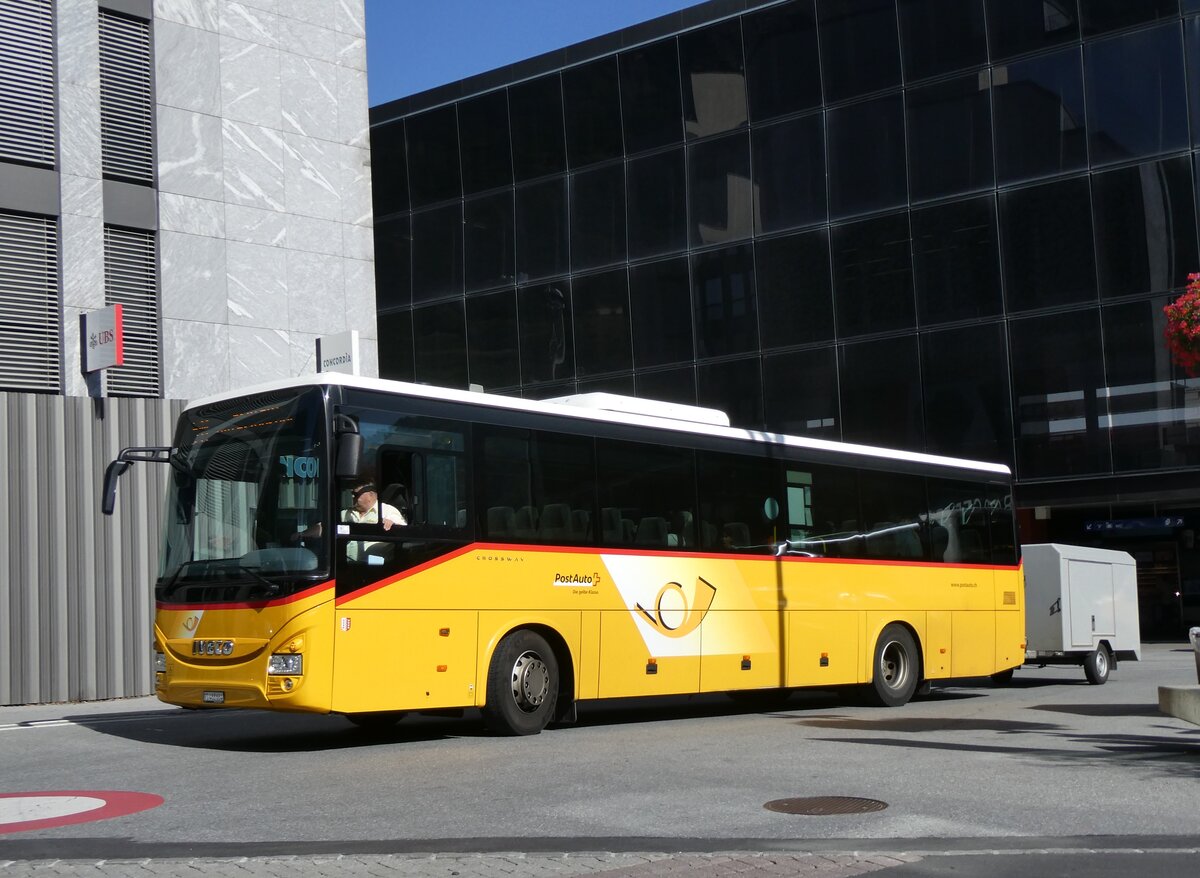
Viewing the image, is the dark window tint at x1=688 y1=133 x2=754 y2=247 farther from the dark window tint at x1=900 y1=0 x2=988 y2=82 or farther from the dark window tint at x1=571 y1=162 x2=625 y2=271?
the dark window tint at x1=900 y1=0 x2=988 y2=82

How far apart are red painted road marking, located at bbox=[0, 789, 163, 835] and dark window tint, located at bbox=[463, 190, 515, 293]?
30308 mm

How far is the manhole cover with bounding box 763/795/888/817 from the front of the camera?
836 centimetres

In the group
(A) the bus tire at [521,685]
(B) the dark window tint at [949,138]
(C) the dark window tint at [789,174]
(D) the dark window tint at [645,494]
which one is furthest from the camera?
(C) the dark window tint at [789,174]

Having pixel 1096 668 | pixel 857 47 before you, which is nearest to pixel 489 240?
pixel 857 47

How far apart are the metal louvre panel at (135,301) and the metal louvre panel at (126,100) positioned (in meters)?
Result: 1.07

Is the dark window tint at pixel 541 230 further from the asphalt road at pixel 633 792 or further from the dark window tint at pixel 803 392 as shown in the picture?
the asphalt road at pixel 633 792

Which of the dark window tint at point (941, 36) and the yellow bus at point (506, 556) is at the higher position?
the dark window tint at point (941, 36)

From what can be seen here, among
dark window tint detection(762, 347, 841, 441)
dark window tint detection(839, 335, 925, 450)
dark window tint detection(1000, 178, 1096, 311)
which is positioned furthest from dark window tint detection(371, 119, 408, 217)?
dark window tint detection(1000, 178, 1096, 311)

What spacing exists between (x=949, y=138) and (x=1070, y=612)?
44.9 feet

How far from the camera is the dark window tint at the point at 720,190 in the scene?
35000 mm

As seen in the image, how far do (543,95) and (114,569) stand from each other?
2216 centimetres

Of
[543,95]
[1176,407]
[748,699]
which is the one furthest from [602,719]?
[543,95]

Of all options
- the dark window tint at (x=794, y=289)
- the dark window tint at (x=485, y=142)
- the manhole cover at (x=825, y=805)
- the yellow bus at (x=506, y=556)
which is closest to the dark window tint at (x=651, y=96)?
the dark window tint at (x=485, y=142)

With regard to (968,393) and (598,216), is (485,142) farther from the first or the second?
(968,393)
